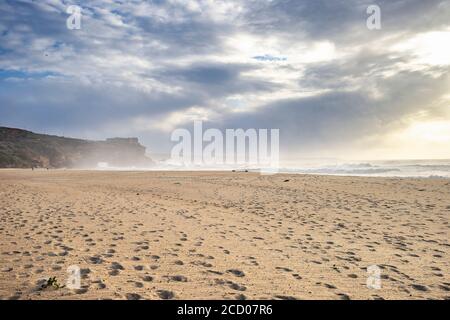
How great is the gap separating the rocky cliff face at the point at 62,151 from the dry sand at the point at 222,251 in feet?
262

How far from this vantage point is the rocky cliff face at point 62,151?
7994 cm

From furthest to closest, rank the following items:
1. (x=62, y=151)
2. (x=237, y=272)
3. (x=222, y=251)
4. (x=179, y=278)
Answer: (x=62, y=151)
(x=222, y=251)
(x=237, y=272)
(x=179, y=278)

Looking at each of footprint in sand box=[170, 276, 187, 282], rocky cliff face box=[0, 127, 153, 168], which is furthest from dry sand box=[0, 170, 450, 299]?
rocky cliff face box=[0, 127, 153, 168]

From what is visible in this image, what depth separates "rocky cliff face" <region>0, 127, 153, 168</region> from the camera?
3147 inches

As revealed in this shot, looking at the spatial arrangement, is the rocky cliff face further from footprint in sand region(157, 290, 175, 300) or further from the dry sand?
footprint in sand region(157, 290, 175, 300)

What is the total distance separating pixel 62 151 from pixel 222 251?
108 meters

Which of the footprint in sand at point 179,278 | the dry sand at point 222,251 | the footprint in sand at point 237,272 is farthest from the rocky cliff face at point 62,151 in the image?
the footprint in sand at point 237,272

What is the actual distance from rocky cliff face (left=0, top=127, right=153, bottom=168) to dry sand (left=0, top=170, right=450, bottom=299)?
7978 centimetres

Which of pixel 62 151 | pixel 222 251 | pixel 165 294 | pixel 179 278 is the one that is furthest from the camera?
pixel 62 151

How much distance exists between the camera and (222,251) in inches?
291

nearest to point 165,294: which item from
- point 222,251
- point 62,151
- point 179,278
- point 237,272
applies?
point 179,278

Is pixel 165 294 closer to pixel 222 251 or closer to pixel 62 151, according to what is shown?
pixel 222 251
